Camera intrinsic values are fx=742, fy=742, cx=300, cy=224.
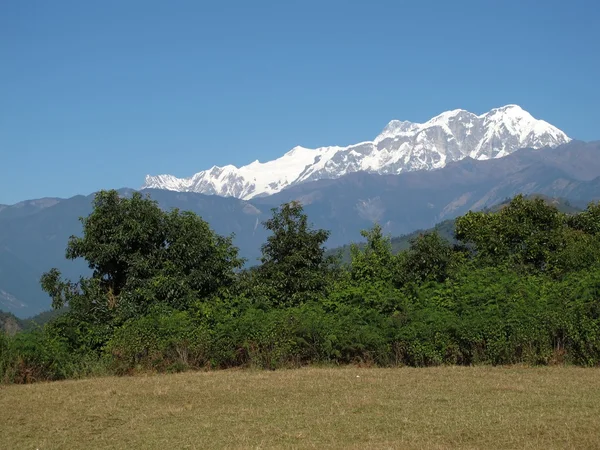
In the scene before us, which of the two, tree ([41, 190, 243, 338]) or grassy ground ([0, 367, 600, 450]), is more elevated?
tree ([41, 190, 243, 338])

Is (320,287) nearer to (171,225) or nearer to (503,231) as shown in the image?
(171,225)

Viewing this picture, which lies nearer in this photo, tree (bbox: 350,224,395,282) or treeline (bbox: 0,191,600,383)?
treeline (bbox: 0,191,600,383)

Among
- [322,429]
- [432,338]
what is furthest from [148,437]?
[432,338]

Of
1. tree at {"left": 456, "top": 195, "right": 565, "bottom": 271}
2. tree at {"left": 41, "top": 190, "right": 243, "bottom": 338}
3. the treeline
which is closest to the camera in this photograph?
the treeline

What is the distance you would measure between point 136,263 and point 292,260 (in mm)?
4957

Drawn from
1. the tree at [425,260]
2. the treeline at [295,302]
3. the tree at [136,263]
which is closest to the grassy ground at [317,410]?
the treeline at [295,302]

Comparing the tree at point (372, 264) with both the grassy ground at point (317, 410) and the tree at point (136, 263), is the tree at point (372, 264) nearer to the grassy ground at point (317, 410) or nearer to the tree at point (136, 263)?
the tree at point (136, 263)

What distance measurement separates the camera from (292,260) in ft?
76.7

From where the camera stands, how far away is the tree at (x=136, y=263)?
20.8m

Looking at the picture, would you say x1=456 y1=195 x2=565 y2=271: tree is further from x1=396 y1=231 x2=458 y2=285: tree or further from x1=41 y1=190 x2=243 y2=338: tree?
x1=41 y1=190 x2=243 y2=338: tree

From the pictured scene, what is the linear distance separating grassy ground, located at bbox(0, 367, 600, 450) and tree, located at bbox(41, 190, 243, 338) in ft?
15.3

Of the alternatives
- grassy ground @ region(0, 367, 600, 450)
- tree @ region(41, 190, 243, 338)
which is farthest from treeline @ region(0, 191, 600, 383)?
grassy ground @ region(0, 367, 600, 450)

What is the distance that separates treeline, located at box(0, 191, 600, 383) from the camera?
55.4ft

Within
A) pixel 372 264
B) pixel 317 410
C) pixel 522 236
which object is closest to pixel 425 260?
pixel 372 264
